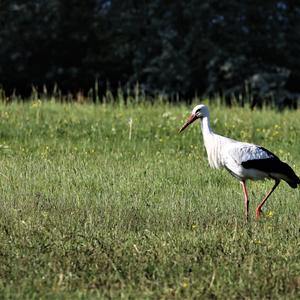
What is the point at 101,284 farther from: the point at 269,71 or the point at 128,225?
the point at 269,71

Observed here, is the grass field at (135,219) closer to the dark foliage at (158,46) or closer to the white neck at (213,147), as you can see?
the white neck at (213,147)

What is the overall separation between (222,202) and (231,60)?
1600cm

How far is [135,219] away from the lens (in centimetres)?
791

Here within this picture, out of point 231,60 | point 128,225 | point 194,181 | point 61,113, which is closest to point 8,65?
point 231,60

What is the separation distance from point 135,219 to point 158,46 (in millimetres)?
18293

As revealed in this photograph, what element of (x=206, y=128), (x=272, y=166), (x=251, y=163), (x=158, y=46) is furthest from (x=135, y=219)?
(x=158, y=46)

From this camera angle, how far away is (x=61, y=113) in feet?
49.7

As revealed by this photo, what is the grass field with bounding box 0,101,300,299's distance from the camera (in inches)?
228

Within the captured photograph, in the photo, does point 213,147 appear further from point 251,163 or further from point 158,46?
point 158,46

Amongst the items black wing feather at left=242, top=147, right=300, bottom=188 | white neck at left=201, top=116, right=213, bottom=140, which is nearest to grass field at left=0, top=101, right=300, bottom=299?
black wing feather at left=242, top=147, right=300, bottom=188

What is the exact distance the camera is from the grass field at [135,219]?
5.79 meters

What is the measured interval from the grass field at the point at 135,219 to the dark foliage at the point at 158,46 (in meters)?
10.8

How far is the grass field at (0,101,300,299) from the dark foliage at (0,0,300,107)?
1079 cm

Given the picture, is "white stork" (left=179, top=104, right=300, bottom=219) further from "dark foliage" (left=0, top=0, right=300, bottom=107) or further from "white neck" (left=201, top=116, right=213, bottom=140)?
"dark foliage" (left=0, top=0, right=300, bottom=107)
